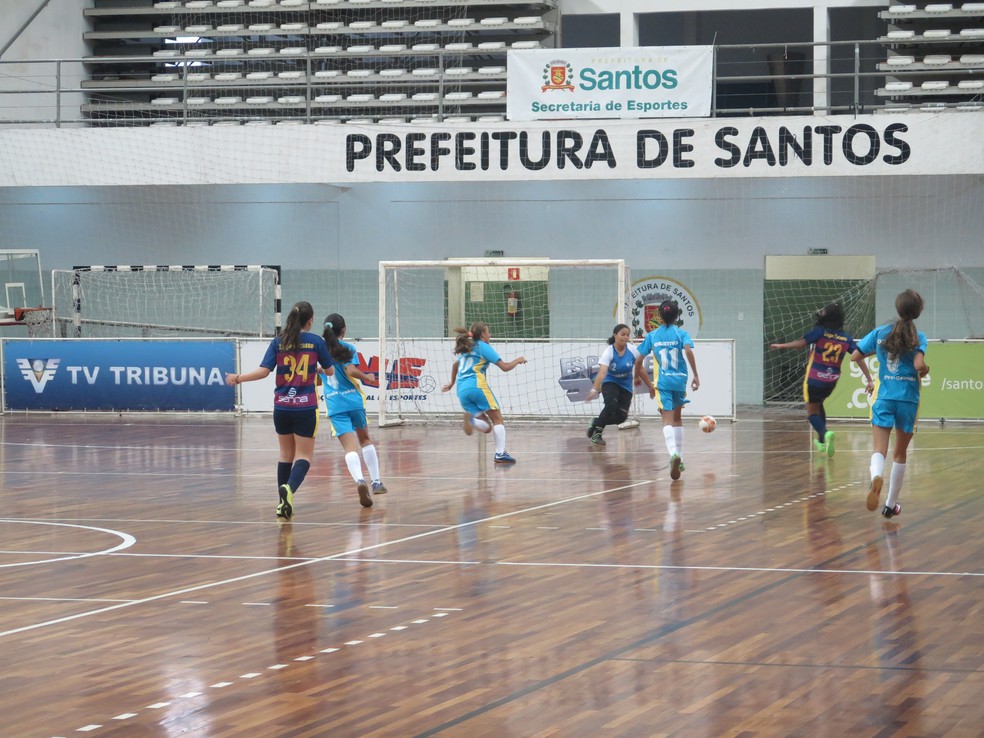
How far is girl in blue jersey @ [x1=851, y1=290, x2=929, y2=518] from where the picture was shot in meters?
10.7

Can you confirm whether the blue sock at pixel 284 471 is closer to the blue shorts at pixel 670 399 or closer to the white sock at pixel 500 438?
the blue shorts at pixel 670 399

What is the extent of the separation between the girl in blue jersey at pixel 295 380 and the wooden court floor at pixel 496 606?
26.0 inches

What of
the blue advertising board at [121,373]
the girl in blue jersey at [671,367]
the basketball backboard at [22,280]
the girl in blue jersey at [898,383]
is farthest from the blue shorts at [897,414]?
the basketball backboard at [22,280]

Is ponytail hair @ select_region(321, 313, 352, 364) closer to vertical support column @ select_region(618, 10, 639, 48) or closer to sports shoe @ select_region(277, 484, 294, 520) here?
sports shoe @ select_region(277, 484, 294, 520)

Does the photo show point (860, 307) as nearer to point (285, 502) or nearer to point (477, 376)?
point (477, 376)

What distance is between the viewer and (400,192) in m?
26.8

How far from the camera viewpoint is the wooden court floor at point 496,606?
5590mm

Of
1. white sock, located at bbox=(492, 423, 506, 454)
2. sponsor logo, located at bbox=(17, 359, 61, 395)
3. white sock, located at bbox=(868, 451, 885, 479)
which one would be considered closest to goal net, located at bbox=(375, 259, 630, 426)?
sponsor logo, located at bbox=(17, 359, 61, 395)

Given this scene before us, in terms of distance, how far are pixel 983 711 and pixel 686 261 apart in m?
20.9

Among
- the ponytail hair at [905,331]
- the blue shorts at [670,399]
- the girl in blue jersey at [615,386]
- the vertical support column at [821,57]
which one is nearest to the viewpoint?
the ponytail hair at [905,331]

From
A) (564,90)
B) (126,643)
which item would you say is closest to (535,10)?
(564,90)

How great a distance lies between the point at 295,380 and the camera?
11086 millimetres

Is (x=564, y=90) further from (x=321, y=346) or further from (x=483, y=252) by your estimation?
(x=321, y=346)

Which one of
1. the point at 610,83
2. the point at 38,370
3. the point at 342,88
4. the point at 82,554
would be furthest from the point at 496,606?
the point at 342,88
